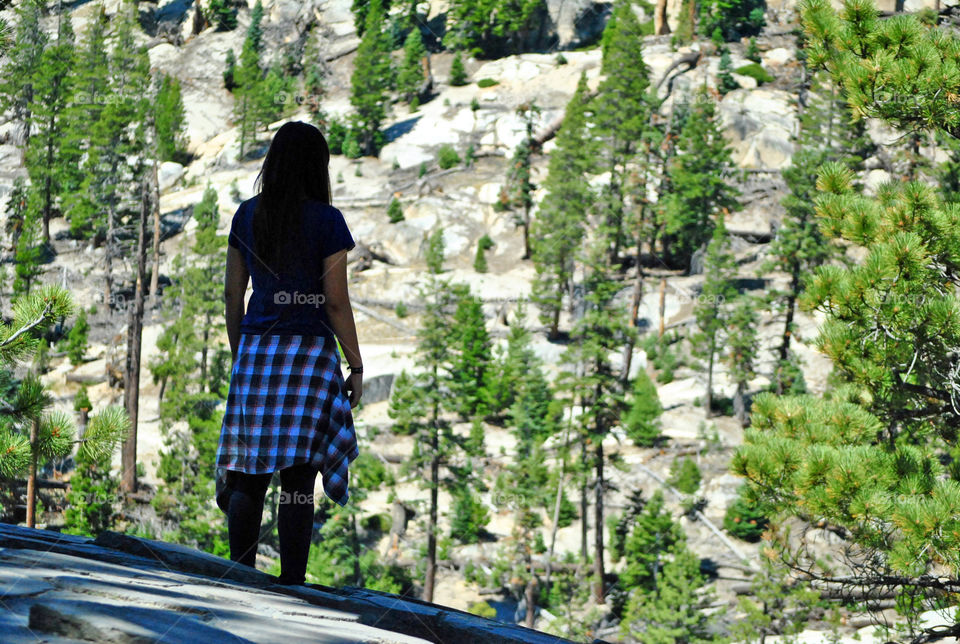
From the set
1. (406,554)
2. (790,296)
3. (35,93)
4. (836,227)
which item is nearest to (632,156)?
(790,296)

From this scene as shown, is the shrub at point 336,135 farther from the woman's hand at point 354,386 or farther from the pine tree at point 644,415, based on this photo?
the woman's hand at point 354,386

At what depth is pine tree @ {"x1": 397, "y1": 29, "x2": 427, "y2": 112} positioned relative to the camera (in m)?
64.9

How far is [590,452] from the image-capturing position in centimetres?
2784

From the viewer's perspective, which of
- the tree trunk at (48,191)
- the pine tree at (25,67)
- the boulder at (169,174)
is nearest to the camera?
the pine tree at (25,67)

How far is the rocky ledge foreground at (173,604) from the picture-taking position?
2.58 meters

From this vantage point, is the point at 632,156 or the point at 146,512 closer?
the point at 146,512

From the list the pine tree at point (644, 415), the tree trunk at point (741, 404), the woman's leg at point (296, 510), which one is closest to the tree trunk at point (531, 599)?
the pine tree at point (644, 415)

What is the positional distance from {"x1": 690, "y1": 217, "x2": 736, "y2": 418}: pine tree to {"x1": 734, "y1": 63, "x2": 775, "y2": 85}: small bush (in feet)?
86.7

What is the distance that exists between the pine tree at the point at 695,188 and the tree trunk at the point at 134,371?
22.7 meters

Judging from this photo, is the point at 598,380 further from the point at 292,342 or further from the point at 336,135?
the point at 336,135

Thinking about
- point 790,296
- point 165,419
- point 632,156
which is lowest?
point 165,419

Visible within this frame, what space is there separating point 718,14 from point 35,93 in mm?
45631

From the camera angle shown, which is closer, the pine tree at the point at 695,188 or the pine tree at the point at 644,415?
Result: the pine tree at the point at 644,415

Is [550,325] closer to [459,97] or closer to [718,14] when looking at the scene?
[459,97]
